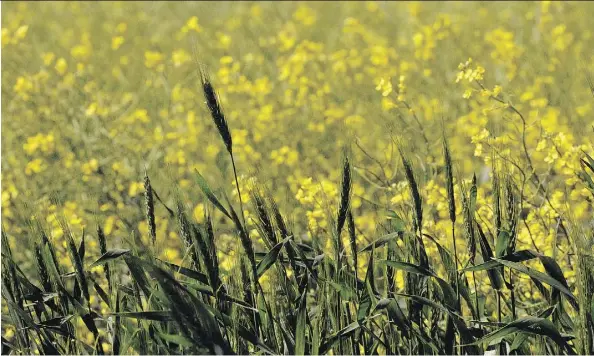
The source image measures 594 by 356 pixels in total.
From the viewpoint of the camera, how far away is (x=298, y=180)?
4566 mm

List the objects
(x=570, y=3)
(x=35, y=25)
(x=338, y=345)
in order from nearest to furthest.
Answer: (x=338, y=345), (x=570, y=3), (x=35, y=25)

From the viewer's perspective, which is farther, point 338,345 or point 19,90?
point 19,90

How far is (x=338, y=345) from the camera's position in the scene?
2.29m

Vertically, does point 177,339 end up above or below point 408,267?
below

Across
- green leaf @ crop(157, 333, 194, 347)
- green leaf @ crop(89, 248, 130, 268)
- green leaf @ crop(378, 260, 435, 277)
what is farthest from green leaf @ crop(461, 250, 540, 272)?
green leaf @ crop(89, 248, 130, 268)

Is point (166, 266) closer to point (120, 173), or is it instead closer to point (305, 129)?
point (120, 173)

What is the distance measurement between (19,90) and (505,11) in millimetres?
4040

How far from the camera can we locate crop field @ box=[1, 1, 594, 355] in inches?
83.5

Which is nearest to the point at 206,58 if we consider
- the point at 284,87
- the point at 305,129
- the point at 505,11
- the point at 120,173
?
the point at 284,87

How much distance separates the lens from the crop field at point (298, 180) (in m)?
2.12

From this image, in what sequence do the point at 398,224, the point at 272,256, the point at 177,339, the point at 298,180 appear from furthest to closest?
the point at 298,180, the point at 398,224, the point at 272,256, the point at 177,339

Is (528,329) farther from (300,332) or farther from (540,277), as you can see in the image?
(300,332)

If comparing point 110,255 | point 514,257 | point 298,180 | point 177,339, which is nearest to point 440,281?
point 514,257

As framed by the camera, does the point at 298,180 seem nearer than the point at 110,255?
No
